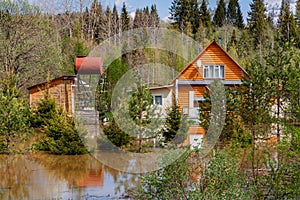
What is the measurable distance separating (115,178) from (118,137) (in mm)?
4940

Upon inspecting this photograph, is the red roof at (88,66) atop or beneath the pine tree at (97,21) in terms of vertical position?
beneath

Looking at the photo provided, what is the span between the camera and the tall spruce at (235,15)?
5072 cm

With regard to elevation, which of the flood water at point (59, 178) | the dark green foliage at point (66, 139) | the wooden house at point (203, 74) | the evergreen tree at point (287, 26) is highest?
the evergreen tree at point (287, 26)

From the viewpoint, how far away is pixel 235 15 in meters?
51.4

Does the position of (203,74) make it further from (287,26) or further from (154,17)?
(287,26)

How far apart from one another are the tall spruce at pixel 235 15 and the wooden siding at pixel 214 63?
93.8ft

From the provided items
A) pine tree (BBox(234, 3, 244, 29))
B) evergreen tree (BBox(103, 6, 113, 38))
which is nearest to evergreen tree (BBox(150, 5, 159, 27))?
evergreen tree (BBox(103, 6, 113, 38))

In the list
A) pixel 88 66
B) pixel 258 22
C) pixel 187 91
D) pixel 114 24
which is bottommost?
pixel 187 91

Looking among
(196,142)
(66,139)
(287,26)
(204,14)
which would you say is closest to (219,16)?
(204,14)

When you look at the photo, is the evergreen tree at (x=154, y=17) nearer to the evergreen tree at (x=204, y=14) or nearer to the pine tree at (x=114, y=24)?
the pine tree at (x=114, y=24)

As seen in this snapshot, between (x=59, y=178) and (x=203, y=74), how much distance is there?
12.5 metres

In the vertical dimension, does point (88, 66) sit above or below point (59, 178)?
above

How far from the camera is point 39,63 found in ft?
79.1

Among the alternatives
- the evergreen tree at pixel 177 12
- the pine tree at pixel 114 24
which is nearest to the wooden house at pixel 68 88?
the pine tree at pixel 114 24
